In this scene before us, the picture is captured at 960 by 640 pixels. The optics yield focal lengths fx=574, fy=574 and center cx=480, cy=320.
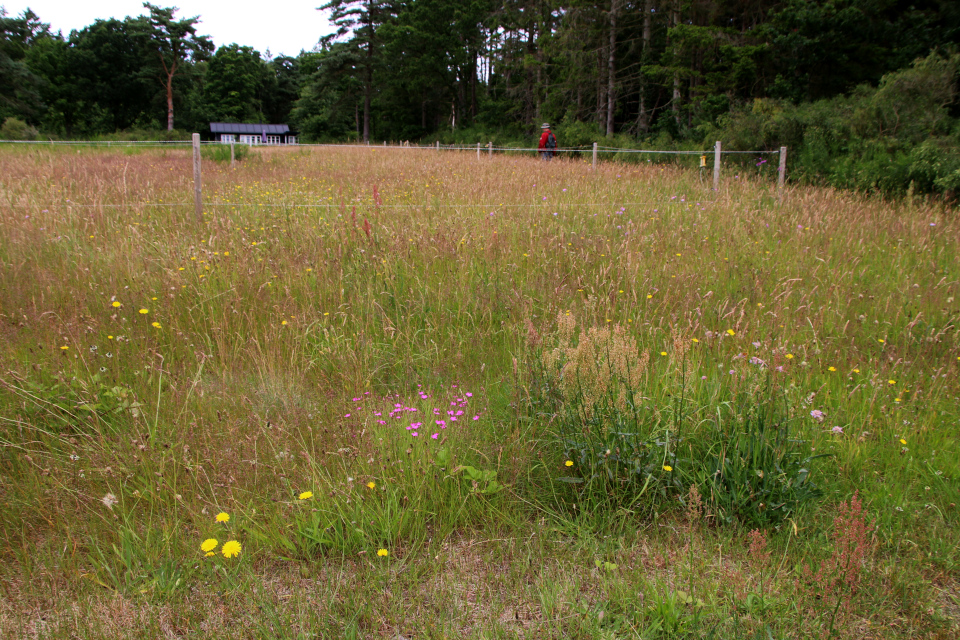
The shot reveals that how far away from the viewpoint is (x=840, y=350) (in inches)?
148

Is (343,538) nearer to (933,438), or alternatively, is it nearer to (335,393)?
(335,393)

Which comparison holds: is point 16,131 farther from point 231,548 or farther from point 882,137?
point 231,548

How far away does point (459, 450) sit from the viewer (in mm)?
2652

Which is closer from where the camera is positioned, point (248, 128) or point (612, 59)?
point (612, 59)

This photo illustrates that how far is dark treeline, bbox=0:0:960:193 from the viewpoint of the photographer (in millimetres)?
12430

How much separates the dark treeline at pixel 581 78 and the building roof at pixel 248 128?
2.54 meters

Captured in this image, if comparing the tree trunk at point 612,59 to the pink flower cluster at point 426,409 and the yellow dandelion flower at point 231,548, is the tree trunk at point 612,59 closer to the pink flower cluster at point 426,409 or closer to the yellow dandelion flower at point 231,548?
the pink flower cluster at point 426,409

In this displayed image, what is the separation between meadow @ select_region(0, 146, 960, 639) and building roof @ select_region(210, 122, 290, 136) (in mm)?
62104

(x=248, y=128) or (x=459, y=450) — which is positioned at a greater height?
(x=248, y=128)

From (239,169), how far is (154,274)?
8.92 m

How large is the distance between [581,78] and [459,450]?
3003 centimetres

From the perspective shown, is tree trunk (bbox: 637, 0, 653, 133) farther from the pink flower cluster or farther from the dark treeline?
the pink flower cluster

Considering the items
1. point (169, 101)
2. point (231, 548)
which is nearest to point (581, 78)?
point (231, 548)

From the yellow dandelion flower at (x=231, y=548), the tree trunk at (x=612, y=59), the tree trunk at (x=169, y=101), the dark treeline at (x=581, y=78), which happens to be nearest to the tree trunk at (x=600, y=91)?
the dark treeline at (x=581, y=78)
